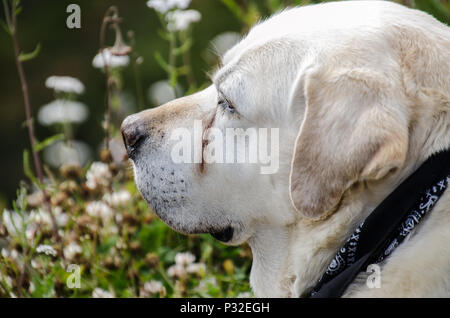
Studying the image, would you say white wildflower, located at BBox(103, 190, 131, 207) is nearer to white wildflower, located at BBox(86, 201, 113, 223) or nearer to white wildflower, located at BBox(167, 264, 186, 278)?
white wildflower, located at BBox(86, 201, 113, 223)

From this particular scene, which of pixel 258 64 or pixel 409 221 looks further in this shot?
pixel 258 64

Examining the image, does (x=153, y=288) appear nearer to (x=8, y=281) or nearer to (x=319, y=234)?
(x=8, y=281)

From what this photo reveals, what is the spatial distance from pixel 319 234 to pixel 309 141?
41 centimetres

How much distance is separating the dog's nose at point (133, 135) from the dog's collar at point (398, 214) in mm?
992

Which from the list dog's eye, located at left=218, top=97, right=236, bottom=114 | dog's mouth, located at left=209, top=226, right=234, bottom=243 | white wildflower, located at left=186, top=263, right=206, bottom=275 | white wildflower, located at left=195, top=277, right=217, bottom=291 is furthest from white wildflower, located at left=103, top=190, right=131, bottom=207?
dog's eye, located at left=218, top=97, right=236, bottom=114

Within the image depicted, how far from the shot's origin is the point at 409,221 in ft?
7.75

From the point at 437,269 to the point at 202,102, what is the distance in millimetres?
1162

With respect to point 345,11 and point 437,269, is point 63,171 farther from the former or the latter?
point 437,269

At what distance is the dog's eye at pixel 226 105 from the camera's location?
106 inches

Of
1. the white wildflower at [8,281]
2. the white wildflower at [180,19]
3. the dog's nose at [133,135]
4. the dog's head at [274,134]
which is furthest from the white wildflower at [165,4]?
the white wildflower at [8,281]

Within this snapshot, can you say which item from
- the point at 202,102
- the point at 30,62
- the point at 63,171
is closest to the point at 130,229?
the point at 63,171

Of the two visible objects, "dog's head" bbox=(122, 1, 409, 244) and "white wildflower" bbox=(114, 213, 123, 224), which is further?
"white wildflower" bbox=(114, 213, 123, 224)

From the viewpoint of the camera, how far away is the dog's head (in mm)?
2307

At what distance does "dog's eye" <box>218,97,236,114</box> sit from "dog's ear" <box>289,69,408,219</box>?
37cm
